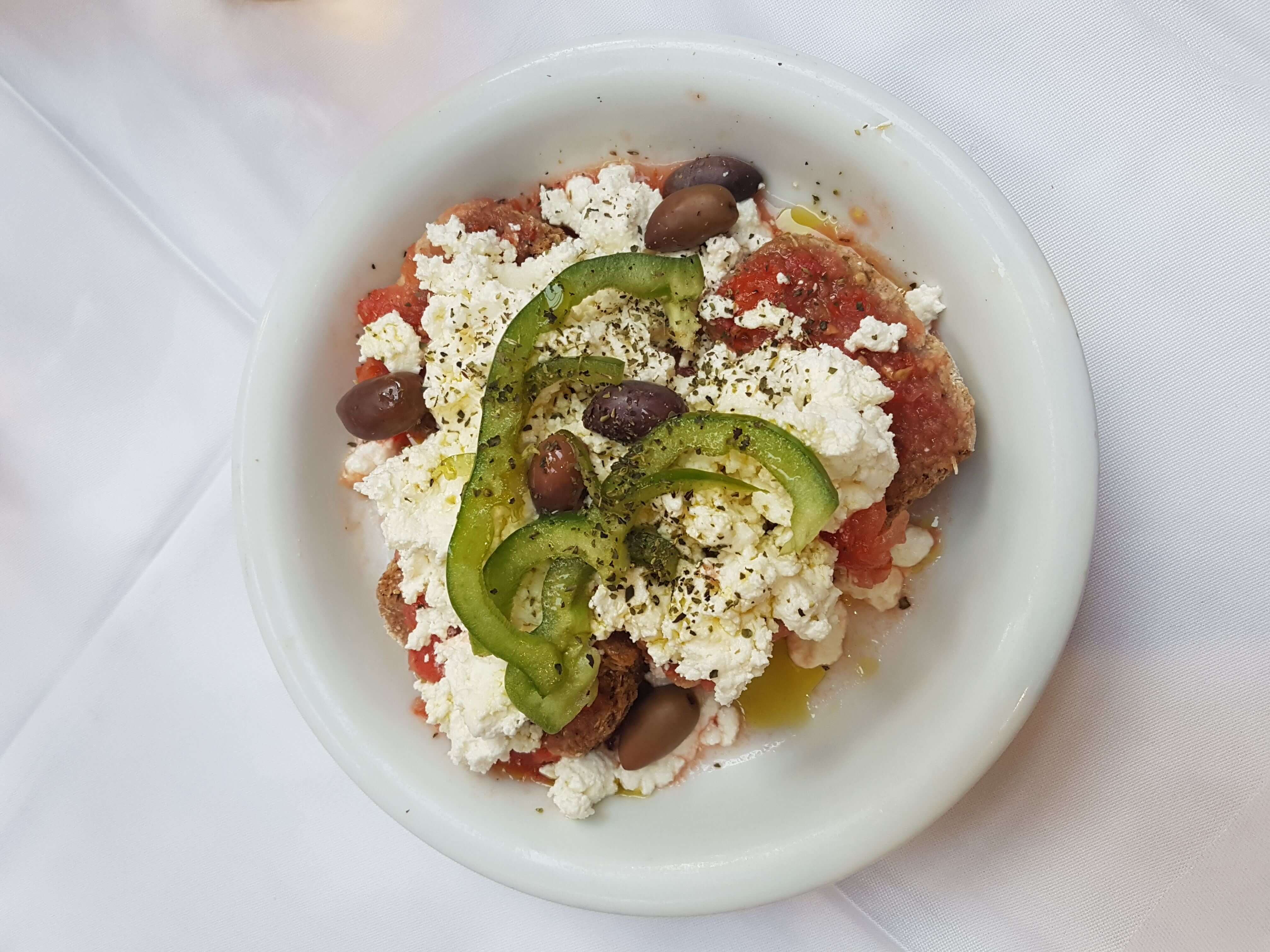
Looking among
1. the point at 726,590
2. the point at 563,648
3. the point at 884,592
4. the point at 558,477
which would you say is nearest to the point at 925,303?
the point at 884,592

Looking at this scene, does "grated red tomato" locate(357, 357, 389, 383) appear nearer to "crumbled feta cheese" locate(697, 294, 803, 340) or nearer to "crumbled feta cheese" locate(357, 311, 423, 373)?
"crumbled feta cheese" locate(357, 311, 423, 373)

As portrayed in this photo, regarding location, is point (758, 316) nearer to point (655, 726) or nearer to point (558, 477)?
point (558, 477)

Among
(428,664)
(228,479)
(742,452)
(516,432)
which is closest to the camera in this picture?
(742,452)

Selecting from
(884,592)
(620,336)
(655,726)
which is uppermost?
(620,336)

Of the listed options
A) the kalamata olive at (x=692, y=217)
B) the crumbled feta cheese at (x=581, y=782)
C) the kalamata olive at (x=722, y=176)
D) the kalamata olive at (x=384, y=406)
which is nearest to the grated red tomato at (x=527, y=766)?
the crumbled feta cheese at (x=581, y=782)

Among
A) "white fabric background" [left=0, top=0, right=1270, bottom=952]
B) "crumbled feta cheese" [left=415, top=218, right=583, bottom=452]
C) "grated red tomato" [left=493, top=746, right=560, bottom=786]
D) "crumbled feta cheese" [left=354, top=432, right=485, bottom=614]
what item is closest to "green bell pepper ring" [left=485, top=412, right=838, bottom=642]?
"crumbled feta cheese" [left=354, top=432, right=485, bottom=614]

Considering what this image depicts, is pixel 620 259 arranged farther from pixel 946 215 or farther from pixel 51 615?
pixel 51 615

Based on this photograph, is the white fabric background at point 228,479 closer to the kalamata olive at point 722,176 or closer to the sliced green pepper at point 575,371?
the kalamata olive at point 722,176

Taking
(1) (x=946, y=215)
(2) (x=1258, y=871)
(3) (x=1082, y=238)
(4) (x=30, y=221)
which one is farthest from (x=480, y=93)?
(2) (x=1258, y=871)
